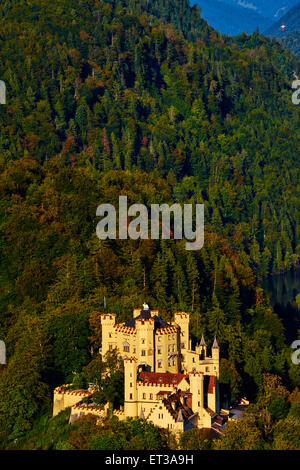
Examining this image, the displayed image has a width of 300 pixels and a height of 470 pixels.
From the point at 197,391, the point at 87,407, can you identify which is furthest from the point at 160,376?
the point at 87,407

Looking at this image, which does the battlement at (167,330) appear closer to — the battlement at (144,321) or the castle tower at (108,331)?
the battlement at (144,321)

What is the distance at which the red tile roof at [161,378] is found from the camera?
72125 mm

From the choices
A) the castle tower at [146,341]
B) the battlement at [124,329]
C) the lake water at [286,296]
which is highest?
the lake water at [286,296]

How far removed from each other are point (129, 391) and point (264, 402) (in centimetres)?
1339

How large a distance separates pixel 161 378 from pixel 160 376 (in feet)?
0.91

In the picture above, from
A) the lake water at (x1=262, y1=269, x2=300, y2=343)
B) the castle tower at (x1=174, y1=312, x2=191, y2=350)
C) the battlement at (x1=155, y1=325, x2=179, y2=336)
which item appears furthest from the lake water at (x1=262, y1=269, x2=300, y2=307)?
the battlement at (x1=155, y1=325, x2=179, y2=336)

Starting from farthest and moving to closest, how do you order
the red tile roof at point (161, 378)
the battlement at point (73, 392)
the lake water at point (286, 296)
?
the lake water at point (286, 296), the battlement at point (73, 392), the red tile roof at point (161, 378)

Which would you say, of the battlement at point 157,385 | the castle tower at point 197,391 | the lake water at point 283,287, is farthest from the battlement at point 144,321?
the lake water at point 283,287

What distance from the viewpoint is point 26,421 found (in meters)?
79.8

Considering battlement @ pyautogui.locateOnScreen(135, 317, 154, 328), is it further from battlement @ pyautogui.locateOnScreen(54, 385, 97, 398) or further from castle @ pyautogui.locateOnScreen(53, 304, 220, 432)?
battlement @ pyautogui.locateOnScreen(54, 385, 97, 398)

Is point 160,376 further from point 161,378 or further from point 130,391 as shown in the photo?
point 130,391

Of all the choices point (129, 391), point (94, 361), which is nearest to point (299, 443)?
point (129, 391)
